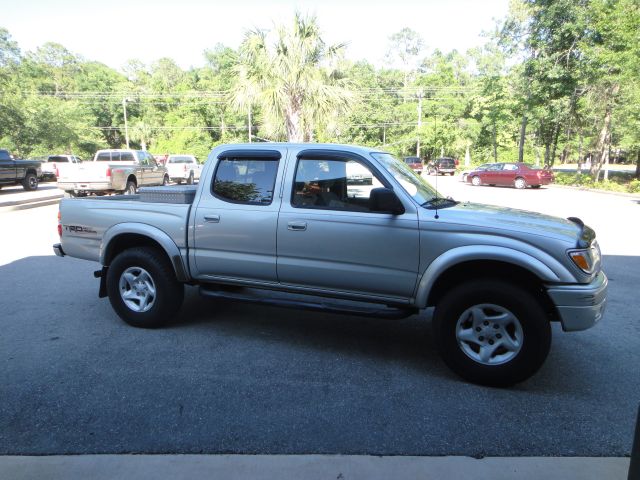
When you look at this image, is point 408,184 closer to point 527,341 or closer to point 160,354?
point 527,341

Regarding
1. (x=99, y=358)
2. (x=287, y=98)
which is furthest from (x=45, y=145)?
(x=99, y=358)

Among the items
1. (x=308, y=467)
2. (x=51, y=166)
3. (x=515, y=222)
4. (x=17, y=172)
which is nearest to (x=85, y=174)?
(x=17, y=172)

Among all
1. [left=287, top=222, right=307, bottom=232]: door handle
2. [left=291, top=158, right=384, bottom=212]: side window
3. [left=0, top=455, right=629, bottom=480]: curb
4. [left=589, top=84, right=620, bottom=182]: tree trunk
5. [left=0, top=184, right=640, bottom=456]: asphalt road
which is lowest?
[left=0, top=184, right=640, bottom=456]: asphalt road

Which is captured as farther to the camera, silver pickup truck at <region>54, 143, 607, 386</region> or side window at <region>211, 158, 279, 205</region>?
side window at <region>211, 158, 279, 205</region>

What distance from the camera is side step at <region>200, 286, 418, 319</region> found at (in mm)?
4012

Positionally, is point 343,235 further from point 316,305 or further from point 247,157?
point 247,157

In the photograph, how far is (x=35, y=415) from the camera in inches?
128

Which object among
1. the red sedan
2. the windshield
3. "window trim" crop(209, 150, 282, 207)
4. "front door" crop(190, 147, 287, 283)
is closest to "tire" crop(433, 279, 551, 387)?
the windshield

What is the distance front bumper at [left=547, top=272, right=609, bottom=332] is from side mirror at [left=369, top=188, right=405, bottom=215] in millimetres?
1300

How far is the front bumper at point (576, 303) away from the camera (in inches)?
139

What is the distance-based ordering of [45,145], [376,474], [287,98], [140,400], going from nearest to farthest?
1. [376,474]
2. [140,400]
3. [287,98]
4. [45,145]

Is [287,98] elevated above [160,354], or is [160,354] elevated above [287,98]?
[287,98]

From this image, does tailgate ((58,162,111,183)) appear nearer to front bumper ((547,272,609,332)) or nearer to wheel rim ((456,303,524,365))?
→ wheel rim ((456,303,524,365))

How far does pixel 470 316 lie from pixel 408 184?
4.16ft
